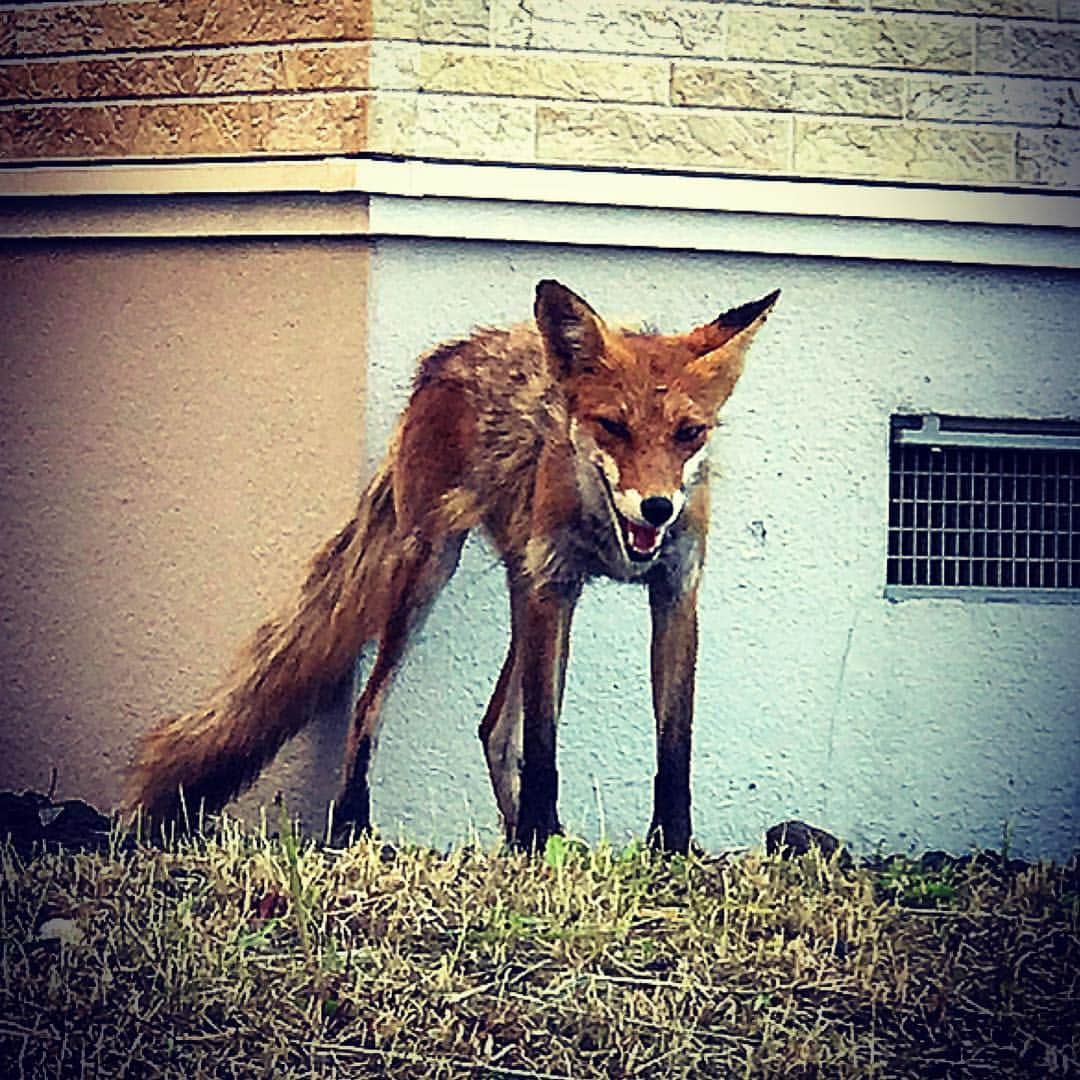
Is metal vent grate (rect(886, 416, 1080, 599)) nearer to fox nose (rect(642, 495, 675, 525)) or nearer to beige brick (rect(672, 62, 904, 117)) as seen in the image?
beige brick (rect(672, 62, 904, 117))

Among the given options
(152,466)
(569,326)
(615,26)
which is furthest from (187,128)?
(569,326)

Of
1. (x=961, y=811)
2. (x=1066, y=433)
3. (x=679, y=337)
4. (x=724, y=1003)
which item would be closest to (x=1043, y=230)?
(x=1066, y=433)

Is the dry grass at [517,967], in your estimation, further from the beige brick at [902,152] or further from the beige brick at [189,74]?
the beige brick at [189,74]

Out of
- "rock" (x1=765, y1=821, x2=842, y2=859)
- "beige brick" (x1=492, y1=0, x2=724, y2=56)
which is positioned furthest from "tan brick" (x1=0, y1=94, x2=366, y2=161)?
"rock" (x1=765, y1=821, x2=842, y2=859)

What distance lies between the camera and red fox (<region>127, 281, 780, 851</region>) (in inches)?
301

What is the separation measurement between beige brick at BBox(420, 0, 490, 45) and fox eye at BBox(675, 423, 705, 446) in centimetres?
162

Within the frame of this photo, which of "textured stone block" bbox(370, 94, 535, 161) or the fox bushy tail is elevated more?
"textured stone block" bbox(370, 94, 535, 161)

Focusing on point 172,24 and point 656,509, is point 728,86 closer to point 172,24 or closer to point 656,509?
point 656,509

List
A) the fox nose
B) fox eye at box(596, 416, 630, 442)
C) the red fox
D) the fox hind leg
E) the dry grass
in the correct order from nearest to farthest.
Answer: the dry grass < the fox nose < fox eye at box(596, 416, 630, 442) < the red fox < the fox hind leg

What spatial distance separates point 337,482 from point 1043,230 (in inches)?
111

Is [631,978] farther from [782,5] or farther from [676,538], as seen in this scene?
[782,5]

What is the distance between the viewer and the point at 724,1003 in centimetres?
664

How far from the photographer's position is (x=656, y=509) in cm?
745

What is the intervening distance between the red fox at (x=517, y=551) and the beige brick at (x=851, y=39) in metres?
0.99
